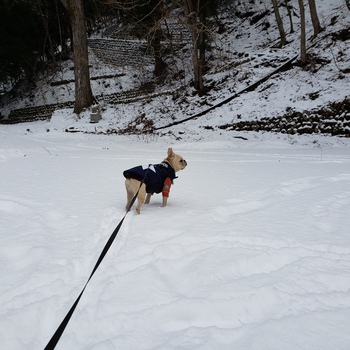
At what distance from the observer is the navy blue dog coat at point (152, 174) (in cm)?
337

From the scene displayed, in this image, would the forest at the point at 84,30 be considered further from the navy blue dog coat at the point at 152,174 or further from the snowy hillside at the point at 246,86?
the navy blue dog coat at the point at 152,174

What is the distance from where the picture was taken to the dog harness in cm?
338

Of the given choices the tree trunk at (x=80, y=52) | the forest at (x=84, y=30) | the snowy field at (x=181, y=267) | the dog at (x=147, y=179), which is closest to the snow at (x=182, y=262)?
the snowy field at (x=181, y=267)

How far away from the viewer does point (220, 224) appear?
312cm

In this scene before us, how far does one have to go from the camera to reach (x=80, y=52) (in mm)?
15391

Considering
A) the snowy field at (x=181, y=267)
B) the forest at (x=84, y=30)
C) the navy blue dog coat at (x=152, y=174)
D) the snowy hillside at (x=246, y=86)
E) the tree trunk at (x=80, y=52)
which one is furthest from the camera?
the forest at (x=84, y=30)

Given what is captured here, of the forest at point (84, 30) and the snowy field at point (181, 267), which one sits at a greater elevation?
the forest at point (84, 30)

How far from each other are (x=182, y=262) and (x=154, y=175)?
1444 millimetres

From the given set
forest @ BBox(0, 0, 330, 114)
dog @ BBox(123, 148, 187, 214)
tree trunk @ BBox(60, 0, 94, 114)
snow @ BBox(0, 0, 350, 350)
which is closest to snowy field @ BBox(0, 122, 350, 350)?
snow @ BBox(0, 0, 350, 350)

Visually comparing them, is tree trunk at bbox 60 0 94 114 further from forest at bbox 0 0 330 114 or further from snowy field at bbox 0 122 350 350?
snowy field at bbox 0 122 350 350

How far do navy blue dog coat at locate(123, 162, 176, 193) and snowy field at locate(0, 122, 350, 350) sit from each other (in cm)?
35

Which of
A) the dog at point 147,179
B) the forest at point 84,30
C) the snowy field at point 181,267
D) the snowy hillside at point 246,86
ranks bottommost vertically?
the snowy field at point 181,267

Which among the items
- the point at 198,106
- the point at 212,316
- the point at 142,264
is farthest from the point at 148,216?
the point at 198,106

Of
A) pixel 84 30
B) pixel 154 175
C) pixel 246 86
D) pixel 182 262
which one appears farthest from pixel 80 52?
pixel 182 262
